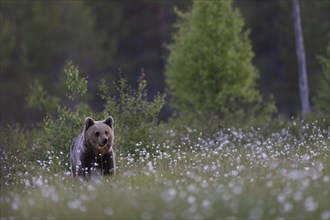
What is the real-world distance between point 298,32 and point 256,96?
10.7 ft

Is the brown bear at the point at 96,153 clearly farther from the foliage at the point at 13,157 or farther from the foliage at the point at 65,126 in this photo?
the foliage at the point at 65,126

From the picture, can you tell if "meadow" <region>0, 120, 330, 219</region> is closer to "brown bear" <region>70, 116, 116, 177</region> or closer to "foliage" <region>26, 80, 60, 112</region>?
"brown bear" <region>70, 116, 116, 177</region>

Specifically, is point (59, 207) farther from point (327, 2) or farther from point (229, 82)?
point (327, 2)

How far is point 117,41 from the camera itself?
5066 cm

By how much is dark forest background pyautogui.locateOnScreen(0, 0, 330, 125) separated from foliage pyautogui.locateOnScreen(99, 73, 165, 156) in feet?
56.8

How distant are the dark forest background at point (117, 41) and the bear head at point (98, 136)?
20977 mm

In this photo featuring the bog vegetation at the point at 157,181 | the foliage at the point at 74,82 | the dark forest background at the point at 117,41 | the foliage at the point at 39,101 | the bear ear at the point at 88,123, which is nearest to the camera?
the bog vegetation at the point at 157,181

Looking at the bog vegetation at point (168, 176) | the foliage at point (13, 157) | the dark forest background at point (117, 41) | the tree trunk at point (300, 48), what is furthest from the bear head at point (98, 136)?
the dark forest background at point (117, 41)

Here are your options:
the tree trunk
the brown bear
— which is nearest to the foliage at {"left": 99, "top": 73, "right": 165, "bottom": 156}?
the brown bear

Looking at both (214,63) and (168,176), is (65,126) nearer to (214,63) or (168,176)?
(168,176)

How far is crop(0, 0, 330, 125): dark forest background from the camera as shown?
39.9 meters

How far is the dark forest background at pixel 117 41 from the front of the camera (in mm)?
39938

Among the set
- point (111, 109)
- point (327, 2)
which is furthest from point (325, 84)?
point (111, 109)

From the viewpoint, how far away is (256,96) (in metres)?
28.1
